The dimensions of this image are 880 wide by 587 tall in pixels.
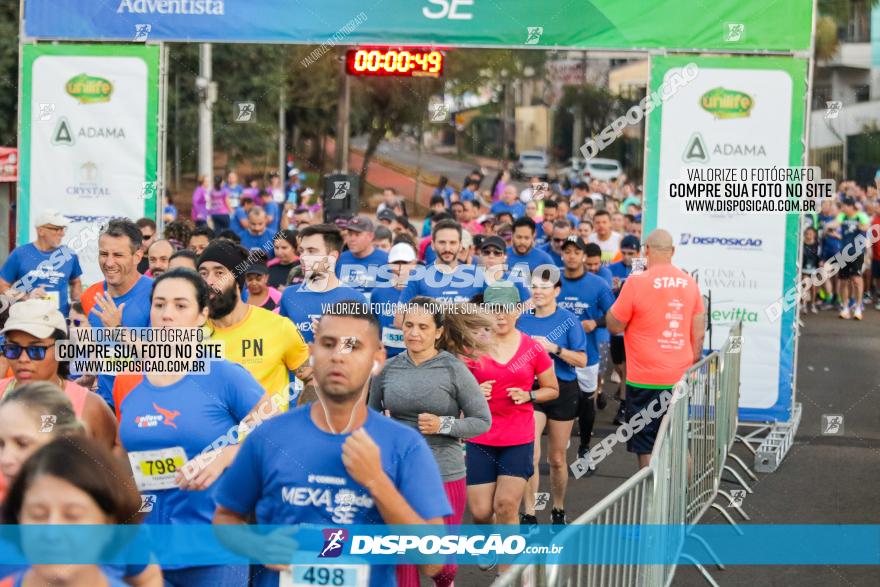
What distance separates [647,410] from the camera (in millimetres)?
9844

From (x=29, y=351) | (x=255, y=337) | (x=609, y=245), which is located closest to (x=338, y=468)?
(x=29, y=351)

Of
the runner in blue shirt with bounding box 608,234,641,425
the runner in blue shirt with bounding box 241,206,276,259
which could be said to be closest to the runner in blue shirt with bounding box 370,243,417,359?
the runner in blue shirt with bounding box 241,206,276,259

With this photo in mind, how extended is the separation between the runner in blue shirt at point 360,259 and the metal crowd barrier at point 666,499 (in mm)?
3119

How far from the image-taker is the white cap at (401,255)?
11578 millimetres

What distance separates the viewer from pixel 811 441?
13.0m

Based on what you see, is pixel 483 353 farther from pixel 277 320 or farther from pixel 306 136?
pixel 306 136

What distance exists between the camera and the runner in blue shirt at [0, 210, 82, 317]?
1142 centimetres

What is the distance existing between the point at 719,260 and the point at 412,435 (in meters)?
9.10

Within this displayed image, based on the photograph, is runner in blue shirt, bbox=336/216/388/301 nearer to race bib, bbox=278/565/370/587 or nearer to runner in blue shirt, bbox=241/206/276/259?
runner in blue shirt, bbox=241/206/276/259

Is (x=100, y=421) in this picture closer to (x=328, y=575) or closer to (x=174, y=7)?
(x=328, y=575)

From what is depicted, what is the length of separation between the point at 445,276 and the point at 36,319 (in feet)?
16.3

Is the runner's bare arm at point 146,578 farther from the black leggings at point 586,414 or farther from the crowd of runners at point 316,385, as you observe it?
the black leggings at point 586,414

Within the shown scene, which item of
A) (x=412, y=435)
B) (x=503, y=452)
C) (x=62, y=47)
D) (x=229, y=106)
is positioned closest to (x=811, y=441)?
(x=503, y=452)

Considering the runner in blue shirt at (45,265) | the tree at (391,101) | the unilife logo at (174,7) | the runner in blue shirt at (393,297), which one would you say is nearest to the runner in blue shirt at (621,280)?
the runner in blue shirt at (393,297)
